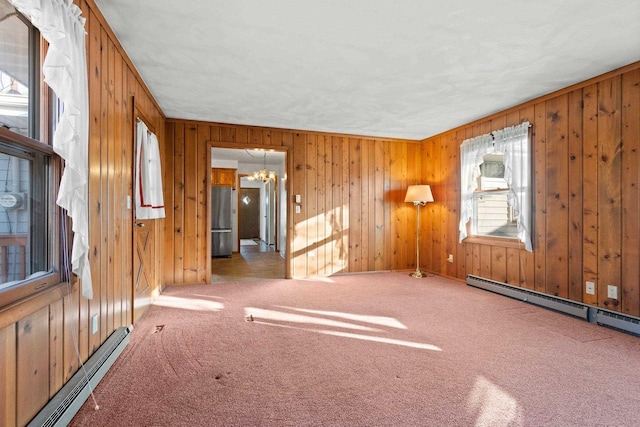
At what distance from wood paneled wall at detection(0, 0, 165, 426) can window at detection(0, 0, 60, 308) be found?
6.2 inches

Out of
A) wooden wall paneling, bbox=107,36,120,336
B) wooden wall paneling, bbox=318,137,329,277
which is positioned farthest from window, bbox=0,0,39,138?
wooden wall paneling, bbox=318,137,329,277

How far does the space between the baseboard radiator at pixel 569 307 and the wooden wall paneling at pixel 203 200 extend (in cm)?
405

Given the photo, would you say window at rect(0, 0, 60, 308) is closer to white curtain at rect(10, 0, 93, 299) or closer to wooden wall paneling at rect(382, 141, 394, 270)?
white curtain at rect(10, 0, 93, 299)

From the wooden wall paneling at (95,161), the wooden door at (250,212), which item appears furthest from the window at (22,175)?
the wooden door at (250,212)

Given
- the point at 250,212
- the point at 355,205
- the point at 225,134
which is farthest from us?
the point at 250,212

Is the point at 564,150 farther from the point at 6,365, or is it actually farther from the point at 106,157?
the point at 6,365

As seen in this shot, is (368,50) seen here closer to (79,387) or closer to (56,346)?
(56,346)

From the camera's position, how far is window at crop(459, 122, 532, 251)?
3.82 m

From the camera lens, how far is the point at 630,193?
9.42 ft

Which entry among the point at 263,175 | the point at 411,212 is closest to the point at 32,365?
the point at 411,212

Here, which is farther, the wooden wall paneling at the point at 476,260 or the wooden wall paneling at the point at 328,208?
the wooden wall paneling at the point at 328,208

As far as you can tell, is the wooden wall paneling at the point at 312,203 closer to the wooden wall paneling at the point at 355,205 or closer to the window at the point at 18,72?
the wooden wall paneling at the point at 355,205

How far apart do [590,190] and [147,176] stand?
4.65 m

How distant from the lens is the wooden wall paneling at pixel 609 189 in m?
2.96
